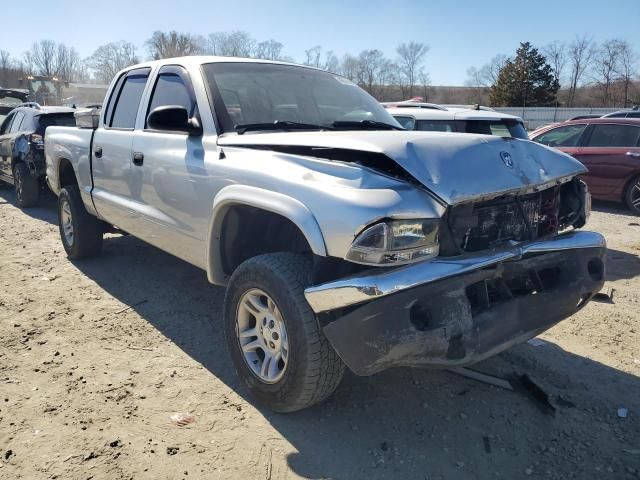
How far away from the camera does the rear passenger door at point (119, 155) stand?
14.5 ft

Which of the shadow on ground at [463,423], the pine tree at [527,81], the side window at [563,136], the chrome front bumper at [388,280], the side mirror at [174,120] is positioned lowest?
the shadow on ground at [463,423]

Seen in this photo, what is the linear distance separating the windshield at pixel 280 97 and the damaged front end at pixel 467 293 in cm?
144

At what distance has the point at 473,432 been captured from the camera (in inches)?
113

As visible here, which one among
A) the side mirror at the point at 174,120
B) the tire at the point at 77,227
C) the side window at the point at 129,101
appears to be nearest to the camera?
the side mirror at the point at 174,120

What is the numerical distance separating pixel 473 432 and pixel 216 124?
238cm

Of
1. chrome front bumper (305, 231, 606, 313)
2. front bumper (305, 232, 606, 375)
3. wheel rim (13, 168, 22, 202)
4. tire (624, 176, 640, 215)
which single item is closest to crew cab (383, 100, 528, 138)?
tire (624, 176, 640, 215)

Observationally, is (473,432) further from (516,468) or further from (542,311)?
(542,311)

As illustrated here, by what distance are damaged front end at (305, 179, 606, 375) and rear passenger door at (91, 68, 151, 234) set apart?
8.26ft

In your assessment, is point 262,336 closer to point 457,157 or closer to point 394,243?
point 394,243

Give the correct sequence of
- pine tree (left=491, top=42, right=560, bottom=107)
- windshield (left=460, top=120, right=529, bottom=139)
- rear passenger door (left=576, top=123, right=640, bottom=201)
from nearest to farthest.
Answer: windshield (left=460, top=120, right=529, bottom=139) → rear passenger door (left=576, top=123, right=640, bottom=201) → pine tree (left=491, top=42, right=560, bottom=107)

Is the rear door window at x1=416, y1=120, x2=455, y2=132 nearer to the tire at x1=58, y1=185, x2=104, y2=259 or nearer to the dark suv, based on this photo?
the tire at x1=58, y1=185, x2=104, y2=259

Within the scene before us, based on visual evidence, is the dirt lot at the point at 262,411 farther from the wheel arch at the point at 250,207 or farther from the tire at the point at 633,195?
the tire at the point at 633,195

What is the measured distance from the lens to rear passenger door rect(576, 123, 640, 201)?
919cm

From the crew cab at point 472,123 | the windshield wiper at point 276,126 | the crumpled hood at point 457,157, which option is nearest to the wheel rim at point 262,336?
the crumpled hood at point 457,157
